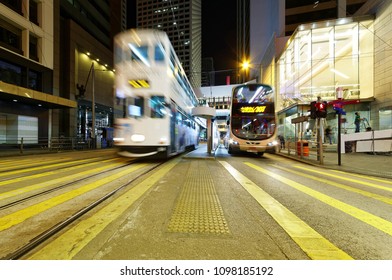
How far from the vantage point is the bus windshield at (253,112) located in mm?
13227

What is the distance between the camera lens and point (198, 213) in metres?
3.45

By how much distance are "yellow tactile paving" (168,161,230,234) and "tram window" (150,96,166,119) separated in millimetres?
4357

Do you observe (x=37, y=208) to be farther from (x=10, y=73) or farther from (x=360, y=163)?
(x=10, y=73)

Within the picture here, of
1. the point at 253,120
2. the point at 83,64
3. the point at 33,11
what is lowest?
the point at 253,120

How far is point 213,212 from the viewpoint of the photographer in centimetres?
352

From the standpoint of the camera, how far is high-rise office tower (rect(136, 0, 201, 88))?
4922 centimetres

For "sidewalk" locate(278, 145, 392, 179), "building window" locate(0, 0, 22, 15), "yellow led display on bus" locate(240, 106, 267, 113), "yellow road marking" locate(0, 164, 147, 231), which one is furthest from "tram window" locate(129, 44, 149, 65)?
"building window" locate(0, 0, 22, 15)

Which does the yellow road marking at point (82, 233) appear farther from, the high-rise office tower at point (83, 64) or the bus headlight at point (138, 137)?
the high-rise office tower at point (83, 64)

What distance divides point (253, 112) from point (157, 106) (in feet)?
22.9

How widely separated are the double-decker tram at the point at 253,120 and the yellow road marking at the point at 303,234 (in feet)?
29.8

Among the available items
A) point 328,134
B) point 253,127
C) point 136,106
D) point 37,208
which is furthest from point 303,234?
point 328,134

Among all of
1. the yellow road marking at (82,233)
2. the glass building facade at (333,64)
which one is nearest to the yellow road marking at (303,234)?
the yellow road marking at (82,233)

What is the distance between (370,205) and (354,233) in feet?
5.53
